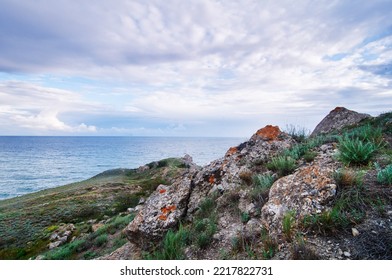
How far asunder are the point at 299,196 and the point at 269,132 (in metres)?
4.38

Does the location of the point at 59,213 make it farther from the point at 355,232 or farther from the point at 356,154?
the point at 355,232

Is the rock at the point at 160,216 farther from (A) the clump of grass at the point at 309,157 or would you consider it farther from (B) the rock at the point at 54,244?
(B) the rock at the point at 54,244

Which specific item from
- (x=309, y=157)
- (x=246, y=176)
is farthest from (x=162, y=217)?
(x=309, y=157)

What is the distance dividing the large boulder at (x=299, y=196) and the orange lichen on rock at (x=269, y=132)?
11.2 ft

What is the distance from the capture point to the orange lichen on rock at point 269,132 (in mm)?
7920

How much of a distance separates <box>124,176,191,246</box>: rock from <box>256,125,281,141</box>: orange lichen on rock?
3.03 metres

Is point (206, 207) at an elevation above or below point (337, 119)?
below

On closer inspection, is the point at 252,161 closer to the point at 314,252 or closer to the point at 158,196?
the point at 158,196

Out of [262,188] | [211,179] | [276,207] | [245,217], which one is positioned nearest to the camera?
[276,207]

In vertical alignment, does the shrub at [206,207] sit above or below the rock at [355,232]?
below

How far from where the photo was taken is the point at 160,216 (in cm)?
583

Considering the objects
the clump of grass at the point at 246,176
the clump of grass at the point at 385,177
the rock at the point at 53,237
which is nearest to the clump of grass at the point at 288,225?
the clump of grass at the point at 385,177
